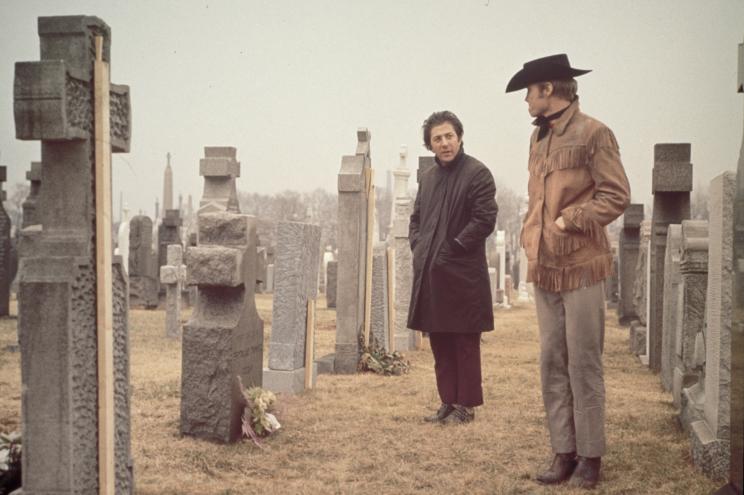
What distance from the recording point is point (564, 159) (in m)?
4.43

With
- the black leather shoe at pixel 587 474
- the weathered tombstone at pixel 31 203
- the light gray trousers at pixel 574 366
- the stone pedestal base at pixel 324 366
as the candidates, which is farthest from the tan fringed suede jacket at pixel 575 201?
the weathered tombstone at pixel 31 203

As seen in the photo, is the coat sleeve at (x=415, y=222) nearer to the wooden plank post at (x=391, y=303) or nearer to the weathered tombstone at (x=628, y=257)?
the wooden plank post at (x=391, y=303)

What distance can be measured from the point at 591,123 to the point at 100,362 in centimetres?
282

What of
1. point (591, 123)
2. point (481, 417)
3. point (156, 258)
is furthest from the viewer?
point (156, 258)

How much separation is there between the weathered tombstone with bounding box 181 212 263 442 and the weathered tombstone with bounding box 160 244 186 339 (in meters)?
6.45

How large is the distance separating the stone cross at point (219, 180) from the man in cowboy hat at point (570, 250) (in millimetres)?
10783

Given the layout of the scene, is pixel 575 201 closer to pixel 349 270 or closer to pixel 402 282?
pixel 349 270

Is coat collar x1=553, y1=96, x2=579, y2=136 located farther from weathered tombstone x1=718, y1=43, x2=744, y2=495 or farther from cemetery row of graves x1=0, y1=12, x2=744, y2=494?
weathered tombstone x1=718, y1=43, x2=744, y2=495

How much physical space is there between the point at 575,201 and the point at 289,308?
3511mm

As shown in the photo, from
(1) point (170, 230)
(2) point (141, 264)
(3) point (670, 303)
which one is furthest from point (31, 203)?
(3) point (670, 303)

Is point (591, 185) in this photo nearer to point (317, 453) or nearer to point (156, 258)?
point (317, 453)

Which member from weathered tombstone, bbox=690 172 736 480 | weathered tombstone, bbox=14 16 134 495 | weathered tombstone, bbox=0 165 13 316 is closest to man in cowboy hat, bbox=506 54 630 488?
weathered tombstone, bbox=690 172 736 480

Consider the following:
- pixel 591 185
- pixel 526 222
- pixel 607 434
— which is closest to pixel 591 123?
pixel 591 185

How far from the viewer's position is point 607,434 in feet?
19.0
